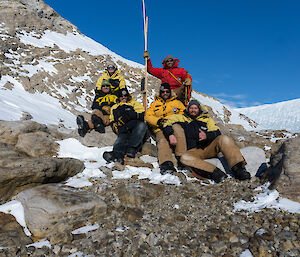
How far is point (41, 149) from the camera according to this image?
18.5ft

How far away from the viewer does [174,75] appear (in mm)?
8180

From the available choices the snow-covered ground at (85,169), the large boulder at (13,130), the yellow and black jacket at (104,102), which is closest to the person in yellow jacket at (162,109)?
the snow-covered ground at (85,169)

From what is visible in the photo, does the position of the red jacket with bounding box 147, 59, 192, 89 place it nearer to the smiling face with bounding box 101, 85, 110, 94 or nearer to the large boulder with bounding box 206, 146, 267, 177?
the smiling face with bounding box 101, 85, 110, 94

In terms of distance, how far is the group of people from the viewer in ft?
15.8

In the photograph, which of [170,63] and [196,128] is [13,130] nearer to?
[196,128]

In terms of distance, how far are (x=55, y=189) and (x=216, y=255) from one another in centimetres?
245

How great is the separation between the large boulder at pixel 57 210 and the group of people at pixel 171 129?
2140 mm

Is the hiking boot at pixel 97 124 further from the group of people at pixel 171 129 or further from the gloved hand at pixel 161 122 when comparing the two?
the gloved hand at pixel 161 122

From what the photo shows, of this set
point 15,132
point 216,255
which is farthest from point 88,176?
point 216,255

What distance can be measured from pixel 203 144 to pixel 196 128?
44 centimetres

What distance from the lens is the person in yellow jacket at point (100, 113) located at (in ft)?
23.2

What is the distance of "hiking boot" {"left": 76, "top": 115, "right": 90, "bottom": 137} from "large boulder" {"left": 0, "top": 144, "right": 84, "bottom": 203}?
263 centimetres

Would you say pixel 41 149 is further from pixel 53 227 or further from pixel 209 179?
pixel 209 179

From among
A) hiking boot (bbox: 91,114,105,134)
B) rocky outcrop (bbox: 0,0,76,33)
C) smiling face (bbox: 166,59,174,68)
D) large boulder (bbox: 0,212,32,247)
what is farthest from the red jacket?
rocky outcrop (bbox: 0,0,76,33)
